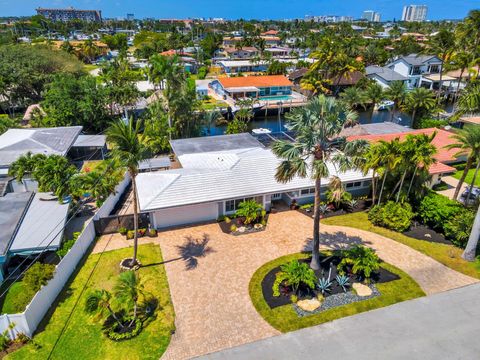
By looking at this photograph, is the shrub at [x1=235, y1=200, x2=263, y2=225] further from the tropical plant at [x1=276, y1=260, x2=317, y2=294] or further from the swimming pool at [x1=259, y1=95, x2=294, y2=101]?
the swimming pool at [x1=259, y1=95, x2=294, y2=101]

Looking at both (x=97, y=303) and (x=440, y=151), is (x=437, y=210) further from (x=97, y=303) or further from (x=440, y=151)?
(x=97, y=303)

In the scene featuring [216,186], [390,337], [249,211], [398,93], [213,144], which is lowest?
[390,337]

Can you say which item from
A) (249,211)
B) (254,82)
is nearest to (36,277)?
(249,211)

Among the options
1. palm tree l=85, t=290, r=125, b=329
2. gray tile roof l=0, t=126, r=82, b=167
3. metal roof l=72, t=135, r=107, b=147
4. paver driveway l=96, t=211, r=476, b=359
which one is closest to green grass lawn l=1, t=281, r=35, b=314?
palm tree l=85, t=290, r=125, b=329

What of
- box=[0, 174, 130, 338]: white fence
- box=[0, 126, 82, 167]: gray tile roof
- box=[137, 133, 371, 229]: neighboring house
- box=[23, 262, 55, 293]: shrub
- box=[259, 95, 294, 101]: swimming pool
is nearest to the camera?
box=[0, 174, 130, 338]: white fence

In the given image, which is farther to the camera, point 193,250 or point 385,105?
point 385,105

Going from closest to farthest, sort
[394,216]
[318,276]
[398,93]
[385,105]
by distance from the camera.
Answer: [318,276], [394,216], [398,93], [385,105]

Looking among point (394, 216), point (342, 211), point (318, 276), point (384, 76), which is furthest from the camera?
point (384, 76)
